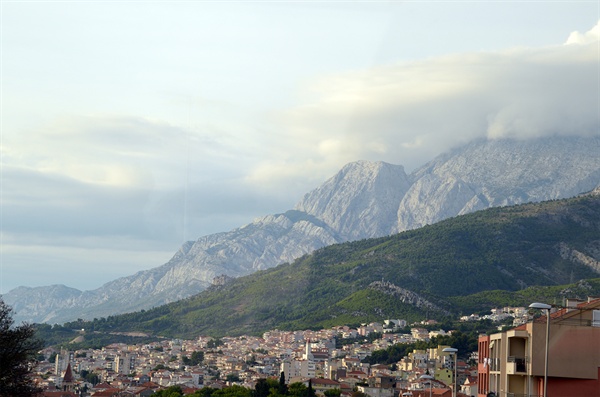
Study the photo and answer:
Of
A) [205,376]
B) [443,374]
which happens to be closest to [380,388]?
[443,374]

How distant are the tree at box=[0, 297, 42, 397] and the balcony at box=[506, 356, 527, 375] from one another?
58.7 feet

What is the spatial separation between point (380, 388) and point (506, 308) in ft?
236

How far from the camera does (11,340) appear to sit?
4656 centimetres

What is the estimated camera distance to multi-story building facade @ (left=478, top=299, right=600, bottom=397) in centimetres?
3625

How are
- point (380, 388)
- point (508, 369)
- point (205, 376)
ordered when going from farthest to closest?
point (205, 376) < point (380, 388) < point (508, 369)

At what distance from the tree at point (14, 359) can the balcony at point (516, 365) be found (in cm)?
1789

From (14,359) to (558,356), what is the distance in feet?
68.3

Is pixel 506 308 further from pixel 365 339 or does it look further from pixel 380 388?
pixel 380 388

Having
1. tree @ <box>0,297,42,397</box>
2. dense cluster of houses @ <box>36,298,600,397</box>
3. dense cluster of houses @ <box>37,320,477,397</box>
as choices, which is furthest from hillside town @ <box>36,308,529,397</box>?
tree @ <box>0,297,42,397</box>

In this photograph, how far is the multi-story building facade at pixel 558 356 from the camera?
36.2m

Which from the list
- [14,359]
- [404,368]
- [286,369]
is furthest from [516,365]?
[286,369]

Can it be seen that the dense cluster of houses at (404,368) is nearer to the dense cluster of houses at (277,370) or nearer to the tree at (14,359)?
the dense cluster of houses at (277,370)

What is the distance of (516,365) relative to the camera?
38.2 m

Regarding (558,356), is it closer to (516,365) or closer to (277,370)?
(516,365)
